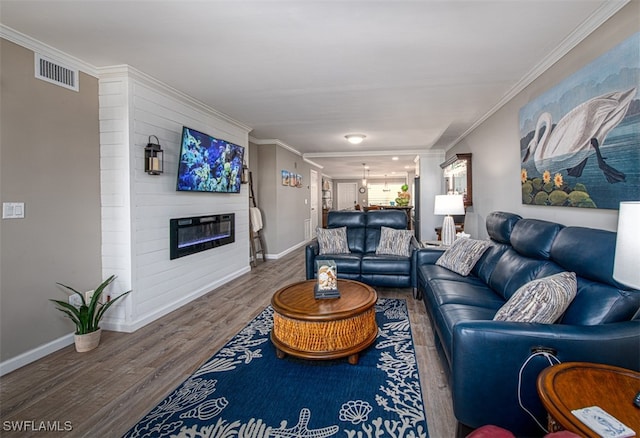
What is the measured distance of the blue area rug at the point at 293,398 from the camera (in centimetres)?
170

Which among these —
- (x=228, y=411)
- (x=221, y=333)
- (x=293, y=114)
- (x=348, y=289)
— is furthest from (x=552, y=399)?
(x=293, y=114)

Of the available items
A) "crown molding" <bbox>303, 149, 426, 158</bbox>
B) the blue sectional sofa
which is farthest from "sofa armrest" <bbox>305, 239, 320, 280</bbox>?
"crown molding" <bbox>303, 149, 426, 158</bbox>

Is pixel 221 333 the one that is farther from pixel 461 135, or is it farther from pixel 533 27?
pixel 461 135

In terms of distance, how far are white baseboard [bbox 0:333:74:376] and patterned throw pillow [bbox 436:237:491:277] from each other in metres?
3.61

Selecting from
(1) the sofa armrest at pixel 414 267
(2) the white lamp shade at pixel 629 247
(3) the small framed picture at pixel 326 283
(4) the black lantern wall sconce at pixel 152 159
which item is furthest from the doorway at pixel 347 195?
(2) the white lamp shade at pixel 629 247

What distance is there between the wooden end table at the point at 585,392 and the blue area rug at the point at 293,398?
808mm

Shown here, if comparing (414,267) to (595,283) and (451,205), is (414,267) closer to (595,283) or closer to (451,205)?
(451,205)

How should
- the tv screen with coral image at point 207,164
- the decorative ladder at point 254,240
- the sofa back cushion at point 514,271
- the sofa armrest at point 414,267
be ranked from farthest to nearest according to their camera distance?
the decorative ladder at point 254,240, the sofa armrest at point 414,267, the tv screen with coral image at point 207,164, the sofa back cushion at point 514,271

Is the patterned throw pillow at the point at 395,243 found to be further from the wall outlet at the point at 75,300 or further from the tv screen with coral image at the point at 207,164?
the wall outlet at the point at 75,300

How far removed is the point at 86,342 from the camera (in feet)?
8.61

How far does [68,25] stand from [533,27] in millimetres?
3264

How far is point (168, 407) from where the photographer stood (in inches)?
74.6

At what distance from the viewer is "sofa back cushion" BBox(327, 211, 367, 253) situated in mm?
4645

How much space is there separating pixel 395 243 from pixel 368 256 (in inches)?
17.7
